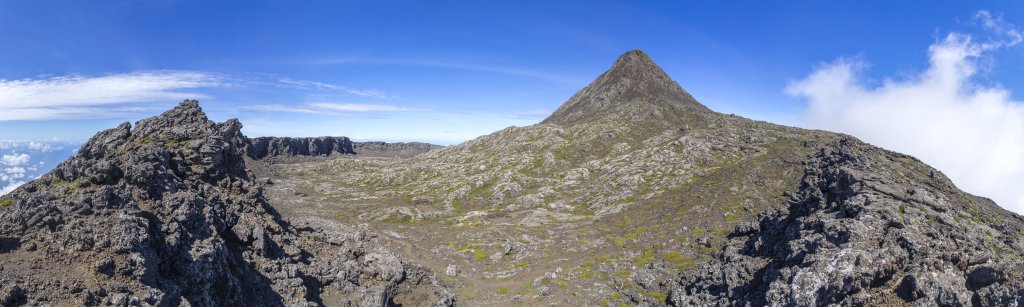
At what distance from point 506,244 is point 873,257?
68.0 metres

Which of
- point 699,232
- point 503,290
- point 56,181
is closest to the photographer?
point 56,181

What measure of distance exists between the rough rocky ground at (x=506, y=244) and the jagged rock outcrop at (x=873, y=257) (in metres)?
0.19

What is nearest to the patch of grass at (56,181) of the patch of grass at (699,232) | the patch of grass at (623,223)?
the patch of grass at (699,232)

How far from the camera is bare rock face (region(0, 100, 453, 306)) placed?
100 feet

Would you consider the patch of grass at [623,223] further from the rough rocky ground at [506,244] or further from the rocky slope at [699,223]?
the rough rocky ground at [506,244]

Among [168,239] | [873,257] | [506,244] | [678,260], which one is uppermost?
[873,257]

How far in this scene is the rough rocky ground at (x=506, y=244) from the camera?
33.3m

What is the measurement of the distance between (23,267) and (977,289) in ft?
239

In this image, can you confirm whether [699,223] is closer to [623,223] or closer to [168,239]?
[623,223]

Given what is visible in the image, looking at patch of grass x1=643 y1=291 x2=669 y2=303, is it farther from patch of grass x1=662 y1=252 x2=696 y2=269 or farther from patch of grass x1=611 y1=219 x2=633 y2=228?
patch of grass x1=611 y1=219 x2=633 y2=228

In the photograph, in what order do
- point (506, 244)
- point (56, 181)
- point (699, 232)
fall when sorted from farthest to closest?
point (506, 244) → point (699, 232) → point (56, 181)

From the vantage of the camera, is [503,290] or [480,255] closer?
[503,290]

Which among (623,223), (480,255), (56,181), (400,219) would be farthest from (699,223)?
(56,181)

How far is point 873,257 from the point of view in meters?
40.8
